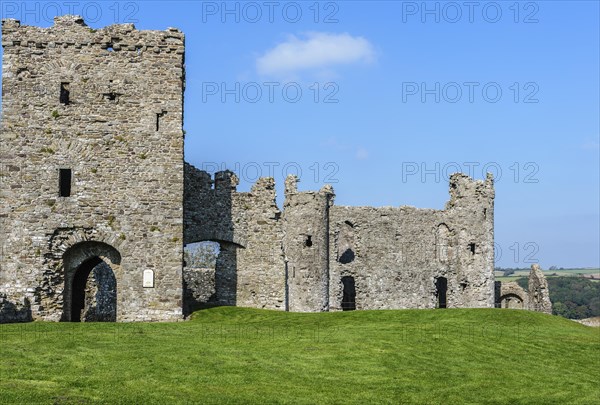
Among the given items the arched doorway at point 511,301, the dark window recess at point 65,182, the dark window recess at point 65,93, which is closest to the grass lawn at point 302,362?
the dark window recess at point 65,182

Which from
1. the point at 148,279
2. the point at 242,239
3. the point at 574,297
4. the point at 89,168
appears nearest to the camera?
the point at 148,279

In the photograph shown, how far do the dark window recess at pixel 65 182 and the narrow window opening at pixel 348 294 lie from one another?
1685 centimetres

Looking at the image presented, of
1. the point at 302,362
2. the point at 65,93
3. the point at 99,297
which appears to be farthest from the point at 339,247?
the point at 302,362

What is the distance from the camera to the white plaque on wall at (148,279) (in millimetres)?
30250

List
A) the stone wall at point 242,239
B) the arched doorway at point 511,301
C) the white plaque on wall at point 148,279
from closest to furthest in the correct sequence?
the white plaque on wall at point 148,279, the stone wall at point 242,239, the arched doorway at point 511,301

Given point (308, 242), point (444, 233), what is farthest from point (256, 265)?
point (444, 233)

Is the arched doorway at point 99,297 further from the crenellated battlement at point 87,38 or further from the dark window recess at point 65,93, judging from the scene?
the crenellated battlement at point 87,38

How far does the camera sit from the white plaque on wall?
30250 mm

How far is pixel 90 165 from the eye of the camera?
30.4m

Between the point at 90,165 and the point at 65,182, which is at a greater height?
the point at 90,165

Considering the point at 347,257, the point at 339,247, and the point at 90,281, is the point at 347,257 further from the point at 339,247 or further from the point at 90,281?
the point at 90,281

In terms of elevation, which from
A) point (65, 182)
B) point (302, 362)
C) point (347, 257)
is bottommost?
point (302, 362)

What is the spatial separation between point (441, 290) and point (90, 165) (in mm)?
22379

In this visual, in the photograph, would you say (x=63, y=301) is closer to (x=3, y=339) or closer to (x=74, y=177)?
(x=74, y=177)
